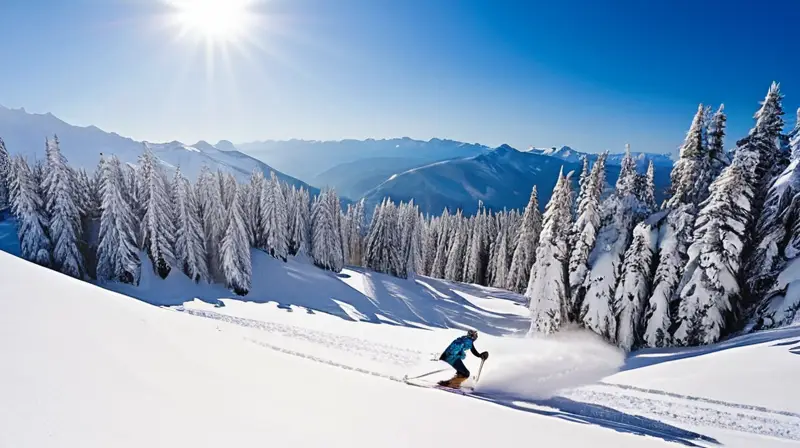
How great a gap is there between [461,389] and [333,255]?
39029 millimetres

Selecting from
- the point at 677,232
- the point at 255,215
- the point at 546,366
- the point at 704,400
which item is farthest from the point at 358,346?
the point at 255,215

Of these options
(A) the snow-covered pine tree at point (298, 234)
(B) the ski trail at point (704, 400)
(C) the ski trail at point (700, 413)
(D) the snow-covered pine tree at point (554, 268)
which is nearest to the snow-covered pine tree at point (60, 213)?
(A) the snow-covered pine tree at point (298, 234)

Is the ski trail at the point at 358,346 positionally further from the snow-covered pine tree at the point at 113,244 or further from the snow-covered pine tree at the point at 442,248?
the snow-covered pine tree at the point at 442,248

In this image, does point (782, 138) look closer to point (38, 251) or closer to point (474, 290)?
point (474, 290)

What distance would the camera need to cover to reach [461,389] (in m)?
9.79

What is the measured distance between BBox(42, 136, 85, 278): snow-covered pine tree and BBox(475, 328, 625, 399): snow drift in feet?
97.4

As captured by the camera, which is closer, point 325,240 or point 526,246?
point 526,246

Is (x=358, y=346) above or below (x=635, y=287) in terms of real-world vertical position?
below

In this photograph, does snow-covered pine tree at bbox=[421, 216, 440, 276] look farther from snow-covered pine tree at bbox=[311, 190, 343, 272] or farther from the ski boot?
the ski boot

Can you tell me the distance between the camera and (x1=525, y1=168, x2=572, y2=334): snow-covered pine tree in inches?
814

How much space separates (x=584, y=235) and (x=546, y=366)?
31.6ft

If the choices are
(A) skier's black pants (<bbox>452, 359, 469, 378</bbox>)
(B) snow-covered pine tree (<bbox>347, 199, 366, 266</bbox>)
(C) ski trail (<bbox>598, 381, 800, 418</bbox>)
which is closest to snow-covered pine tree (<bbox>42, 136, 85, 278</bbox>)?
(A) skier's black pants (<bbox>452, 359, 469, 378</bbox>)

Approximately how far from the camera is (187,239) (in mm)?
30812

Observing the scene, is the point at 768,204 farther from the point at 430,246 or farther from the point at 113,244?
the point at 430,246
